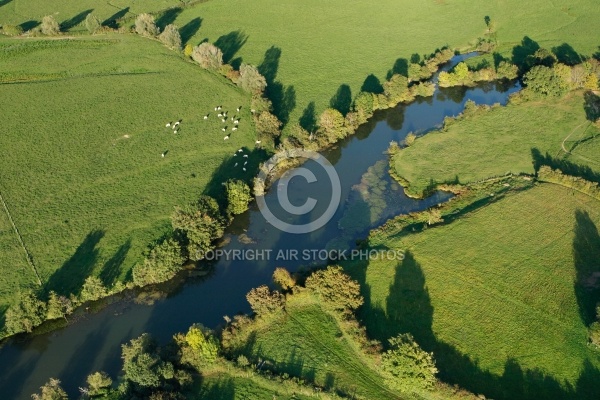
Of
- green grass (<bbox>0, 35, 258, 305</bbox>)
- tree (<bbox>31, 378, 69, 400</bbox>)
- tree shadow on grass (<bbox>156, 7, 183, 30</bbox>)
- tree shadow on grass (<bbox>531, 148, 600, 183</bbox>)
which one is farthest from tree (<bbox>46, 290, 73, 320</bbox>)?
tree shadow on grass (<bbox>156, 7, 183, 30</bbox>)

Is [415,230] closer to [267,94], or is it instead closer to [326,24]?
[267,94]

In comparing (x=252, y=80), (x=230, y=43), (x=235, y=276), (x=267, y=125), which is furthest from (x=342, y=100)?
(x=235, y=276)

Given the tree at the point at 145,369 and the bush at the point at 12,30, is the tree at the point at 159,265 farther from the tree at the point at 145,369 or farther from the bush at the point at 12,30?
the bush at the point at 12,30

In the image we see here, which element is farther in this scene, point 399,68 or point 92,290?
point 399,68

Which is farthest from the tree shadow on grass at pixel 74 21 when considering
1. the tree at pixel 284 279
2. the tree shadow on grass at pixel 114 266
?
the tree at pixel 284 279

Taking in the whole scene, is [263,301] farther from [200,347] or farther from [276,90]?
[276,90]

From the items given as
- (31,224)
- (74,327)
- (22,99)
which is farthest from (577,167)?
(22,99)
